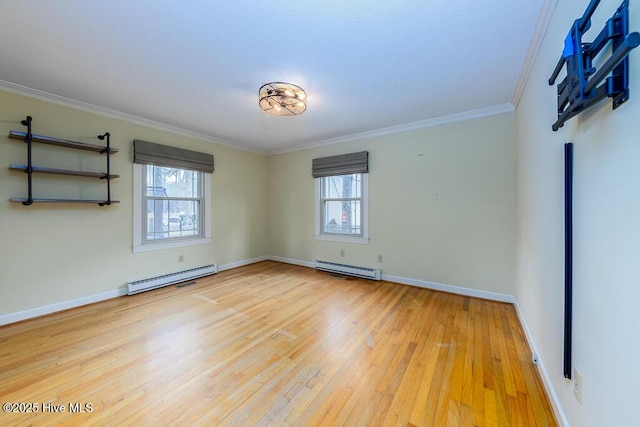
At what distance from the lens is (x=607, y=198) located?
947 mm

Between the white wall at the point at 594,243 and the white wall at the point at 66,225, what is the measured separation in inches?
175

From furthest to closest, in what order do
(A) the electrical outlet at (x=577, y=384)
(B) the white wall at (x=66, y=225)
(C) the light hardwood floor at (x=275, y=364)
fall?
1. (B) the white wall at (x=66, y=225)
2. (C) the light hardwood floor at (x=275, y=364)
3. (A) the electrical outlet at (x=577, y=384)

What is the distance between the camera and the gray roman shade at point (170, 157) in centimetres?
345

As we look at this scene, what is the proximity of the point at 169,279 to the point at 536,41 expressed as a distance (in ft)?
16.1

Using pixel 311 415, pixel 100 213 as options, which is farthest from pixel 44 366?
pixel 311 415

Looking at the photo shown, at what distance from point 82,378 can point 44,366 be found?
0.43m

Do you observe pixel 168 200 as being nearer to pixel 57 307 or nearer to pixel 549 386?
pixel 57 307

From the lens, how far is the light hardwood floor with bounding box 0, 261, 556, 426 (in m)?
1.45

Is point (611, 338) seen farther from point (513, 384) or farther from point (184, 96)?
point (184, 96)

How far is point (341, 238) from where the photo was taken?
4492 mm

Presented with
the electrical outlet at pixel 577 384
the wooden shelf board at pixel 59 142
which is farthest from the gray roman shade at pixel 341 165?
the electrical outlet at pixel 577 384

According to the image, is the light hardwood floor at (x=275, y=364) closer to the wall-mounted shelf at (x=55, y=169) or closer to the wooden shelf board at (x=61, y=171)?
the wall-mounted shelf at (x=55, y=169)

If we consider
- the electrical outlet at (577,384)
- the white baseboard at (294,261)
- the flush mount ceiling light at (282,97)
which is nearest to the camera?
the electrical outlet at (577,384)

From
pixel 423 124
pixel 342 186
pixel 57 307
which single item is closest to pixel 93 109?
pixel 57 307
